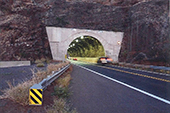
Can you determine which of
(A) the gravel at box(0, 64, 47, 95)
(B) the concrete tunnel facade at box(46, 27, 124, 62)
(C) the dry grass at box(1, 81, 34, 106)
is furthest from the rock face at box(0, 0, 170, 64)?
(C) the dry grass at box(1, 81, 34, 106)

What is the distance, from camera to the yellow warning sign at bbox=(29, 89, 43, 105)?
3.78 m

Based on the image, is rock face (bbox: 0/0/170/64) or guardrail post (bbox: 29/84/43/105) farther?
rock face (bbox: 0/0/170/64)

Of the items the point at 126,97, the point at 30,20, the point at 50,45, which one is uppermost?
the point at 30,20

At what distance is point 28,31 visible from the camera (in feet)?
93.0

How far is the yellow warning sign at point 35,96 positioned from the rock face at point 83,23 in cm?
2191

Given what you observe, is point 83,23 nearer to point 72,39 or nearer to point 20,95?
point 72,39

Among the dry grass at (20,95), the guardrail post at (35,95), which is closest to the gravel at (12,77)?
the dry grass at (20,95)

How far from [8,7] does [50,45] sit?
1255cm

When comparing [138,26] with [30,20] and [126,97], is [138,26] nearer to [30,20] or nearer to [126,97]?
[30,20]

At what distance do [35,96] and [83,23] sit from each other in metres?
28.9

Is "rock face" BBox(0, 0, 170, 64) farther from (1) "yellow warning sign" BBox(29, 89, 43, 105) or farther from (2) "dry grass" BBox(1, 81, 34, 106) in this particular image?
(2) "dry grass" BBox(1, 81, 34, 106)

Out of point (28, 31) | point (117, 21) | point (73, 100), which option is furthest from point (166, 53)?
point (28, 31)

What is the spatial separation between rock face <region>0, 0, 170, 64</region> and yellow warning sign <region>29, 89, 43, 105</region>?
21.9 m

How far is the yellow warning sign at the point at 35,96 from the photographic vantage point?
12.4 ft
